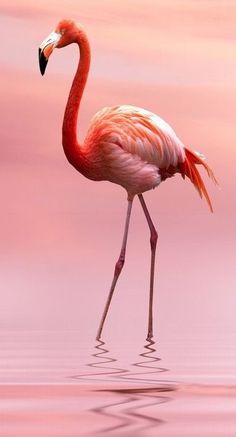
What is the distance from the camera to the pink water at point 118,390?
423 centimetres

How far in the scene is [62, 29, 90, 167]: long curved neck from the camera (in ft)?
28.6

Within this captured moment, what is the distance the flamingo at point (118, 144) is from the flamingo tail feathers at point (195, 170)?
0.13 meters

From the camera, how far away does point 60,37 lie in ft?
28.3

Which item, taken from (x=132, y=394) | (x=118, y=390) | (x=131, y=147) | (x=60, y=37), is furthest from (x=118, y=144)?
(x=132, y=394)

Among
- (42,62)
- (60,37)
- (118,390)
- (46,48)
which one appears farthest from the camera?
(60,37)

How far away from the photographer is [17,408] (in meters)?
4.70

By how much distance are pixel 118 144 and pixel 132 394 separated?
12.6ft

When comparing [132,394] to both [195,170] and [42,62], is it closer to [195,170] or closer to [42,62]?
[42,62]

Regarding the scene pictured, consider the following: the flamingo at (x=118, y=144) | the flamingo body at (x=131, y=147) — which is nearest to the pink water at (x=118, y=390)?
the flamingo at (x=118, y=144)

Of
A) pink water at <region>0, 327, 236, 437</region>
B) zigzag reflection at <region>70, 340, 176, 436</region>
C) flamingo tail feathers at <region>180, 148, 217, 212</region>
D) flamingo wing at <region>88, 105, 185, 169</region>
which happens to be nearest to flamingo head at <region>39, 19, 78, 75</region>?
flamingo wing at <region>88, 105, 185, 169</region>

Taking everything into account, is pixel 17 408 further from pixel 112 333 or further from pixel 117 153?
pixel 112 333

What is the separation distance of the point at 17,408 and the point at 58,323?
8.21 metres

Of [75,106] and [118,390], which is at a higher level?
[75,106]

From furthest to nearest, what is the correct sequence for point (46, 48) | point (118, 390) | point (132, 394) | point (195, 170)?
point (195, 170)
point (46, 48)
point (118, 390)
point (132, 394)
